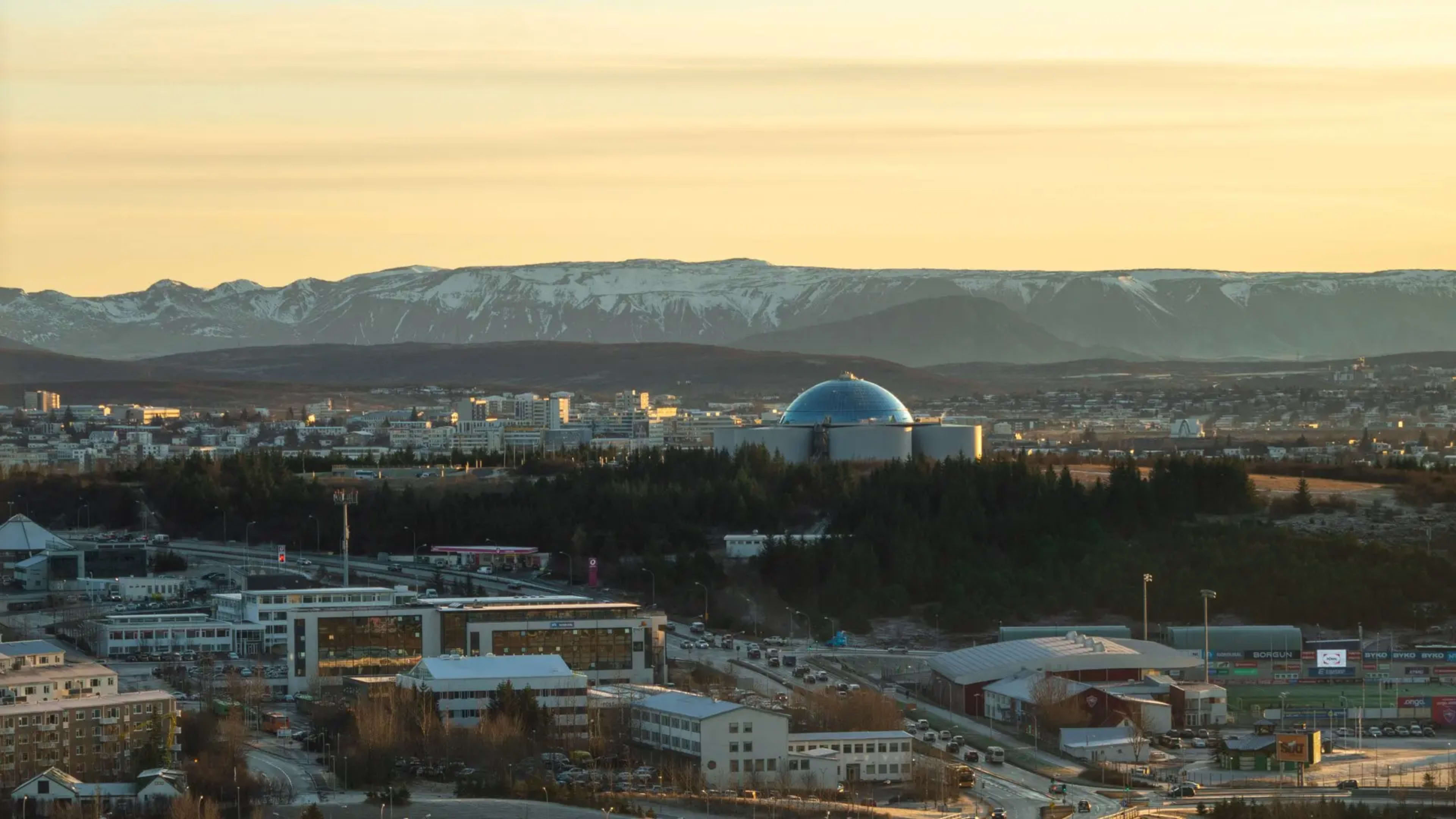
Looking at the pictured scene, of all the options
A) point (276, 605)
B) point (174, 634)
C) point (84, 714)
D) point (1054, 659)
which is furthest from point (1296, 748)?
point (174, 634)

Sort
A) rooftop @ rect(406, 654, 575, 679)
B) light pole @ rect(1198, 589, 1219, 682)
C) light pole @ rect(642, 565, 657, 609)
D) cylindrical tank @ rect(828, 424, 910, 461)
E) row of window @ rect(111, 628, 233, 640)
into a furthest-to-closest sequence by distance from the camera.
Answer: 1. cylindrical tank @ rect(828, 424, 910, 461)
2. light pole @ rect(642, 565, 657, 609)
3. row of window @ rect(111, 628, 233, 640)
4. light pole @ rect(1198, 589, 1219, 682)
5. rooftop @ rect(406, 654, 575, 679)

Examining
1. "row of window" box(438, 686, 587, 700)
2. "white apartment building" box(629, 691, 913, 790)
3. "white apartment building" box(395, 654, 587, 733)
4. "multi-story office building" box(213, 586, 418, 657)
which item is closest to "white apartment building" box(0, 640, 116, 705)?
"white apartment building" box(395, 654, 587, 733)

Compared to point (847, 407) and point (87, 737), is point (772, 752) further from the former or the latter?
point (847, 407)

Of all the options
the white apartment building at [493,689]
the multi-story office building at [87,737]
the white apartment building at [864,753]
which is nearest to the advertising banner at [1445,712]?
the white apartment building at [864,753]

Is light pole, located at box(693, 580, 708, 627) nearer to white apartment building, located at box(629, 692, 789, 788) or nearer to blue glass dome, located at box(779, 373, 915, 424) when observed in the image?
white apartment building, located at box(629, 692, 789, 788)

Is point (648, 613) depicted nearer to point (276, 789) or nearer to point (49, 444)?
point (276, 789)

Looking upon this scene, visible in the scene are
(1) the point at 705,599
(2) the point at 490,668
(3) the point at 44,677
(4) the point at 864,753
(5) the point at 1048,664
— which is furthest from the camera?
(1) the point at 705,599
